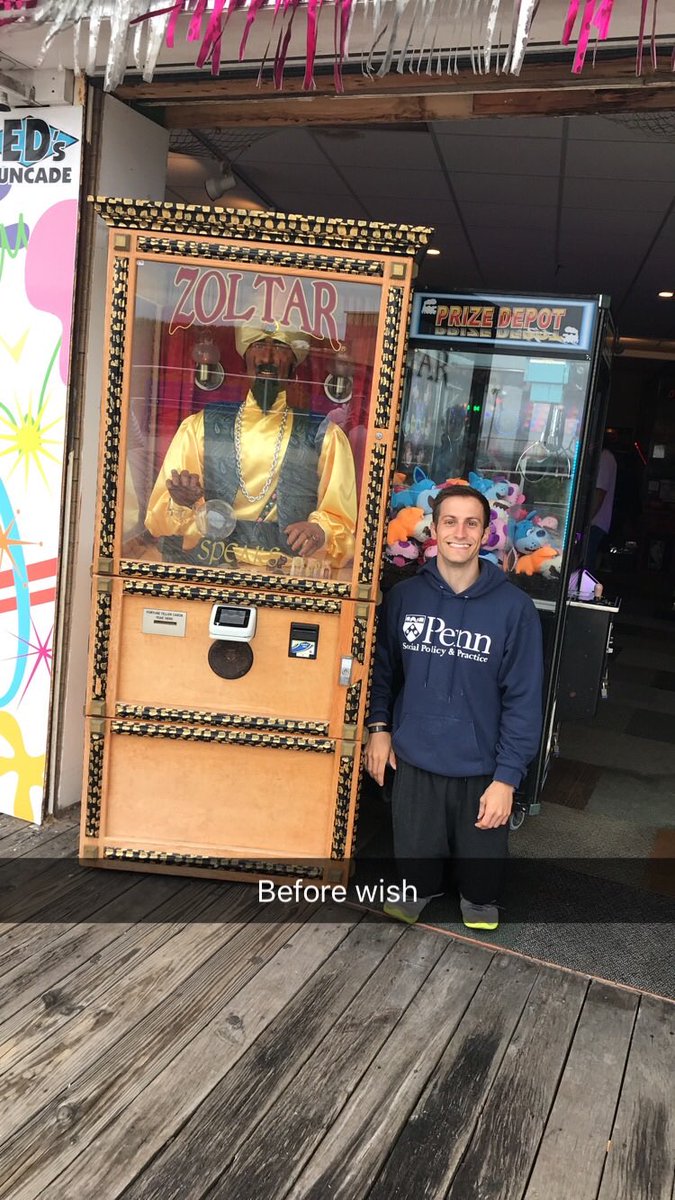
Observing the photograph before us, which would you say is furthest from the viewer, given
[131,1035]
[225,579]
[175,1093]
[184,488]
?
[184,488]

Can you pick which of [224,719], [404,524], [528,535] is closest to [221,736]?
[224,719]

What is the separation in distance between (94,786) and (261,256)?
1690 millimetres

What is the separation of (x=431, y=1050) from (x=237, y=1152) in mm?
561

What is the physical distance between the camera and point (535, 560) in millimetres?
3320

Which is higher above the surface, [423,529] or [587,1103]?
[423,529]

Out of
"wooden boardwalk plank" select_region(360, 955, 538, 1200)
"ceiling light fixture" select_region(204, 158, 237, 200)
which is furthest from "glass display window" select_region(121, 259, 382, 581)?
"ceiling light fixture" select_region(204, 158, 237, 200)

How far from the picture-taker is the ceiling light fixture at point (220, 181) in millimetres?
5277

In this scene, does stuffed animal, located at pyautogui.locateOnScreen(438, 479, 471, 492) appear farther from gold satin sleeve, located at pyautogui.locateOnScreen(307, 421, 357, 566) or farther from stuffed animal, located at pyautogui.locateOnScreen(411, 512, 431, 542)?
gold satin sleeve, located at pyautogui.locateOnScreen(307, 421, 357, 566)

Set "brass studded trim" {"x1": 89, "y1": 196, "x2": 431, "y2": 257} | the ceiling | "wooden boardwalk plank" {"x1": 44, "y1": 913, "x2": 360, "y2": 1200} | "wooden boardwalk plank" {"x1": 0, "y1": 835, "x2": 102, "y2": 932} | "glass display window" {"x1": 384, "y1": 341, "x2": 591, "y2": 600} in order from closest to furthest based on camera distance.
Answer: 1. "wooden boardwalk plank" {"x1": 44, "y1": 913, "x2": 360, "y2": 1200}
2. "brass studded trim" {"x1": 89, "y1": 196, "x2": 431, "y2": 257}
3. "wooden boardwalk plank" {"x1": 0, "y1": 835, "x2": 102, "y2": 932}
4. "glass display window" {"x1": 384, "y1": 341, "x2": 591, "y2": 600}
5. the ceiling

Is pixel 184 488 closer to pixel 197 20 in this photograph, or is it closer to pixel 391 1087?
pixel 197 20

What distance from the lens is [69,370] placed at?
293 cm

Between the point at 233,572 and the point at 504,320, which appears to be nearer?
the point at 233,572

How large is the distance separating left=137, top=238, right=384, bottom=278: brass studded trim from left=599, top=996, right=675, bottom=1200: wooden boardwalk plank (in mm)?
2180

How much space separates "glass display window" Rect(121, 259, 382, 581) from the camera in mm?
2680
